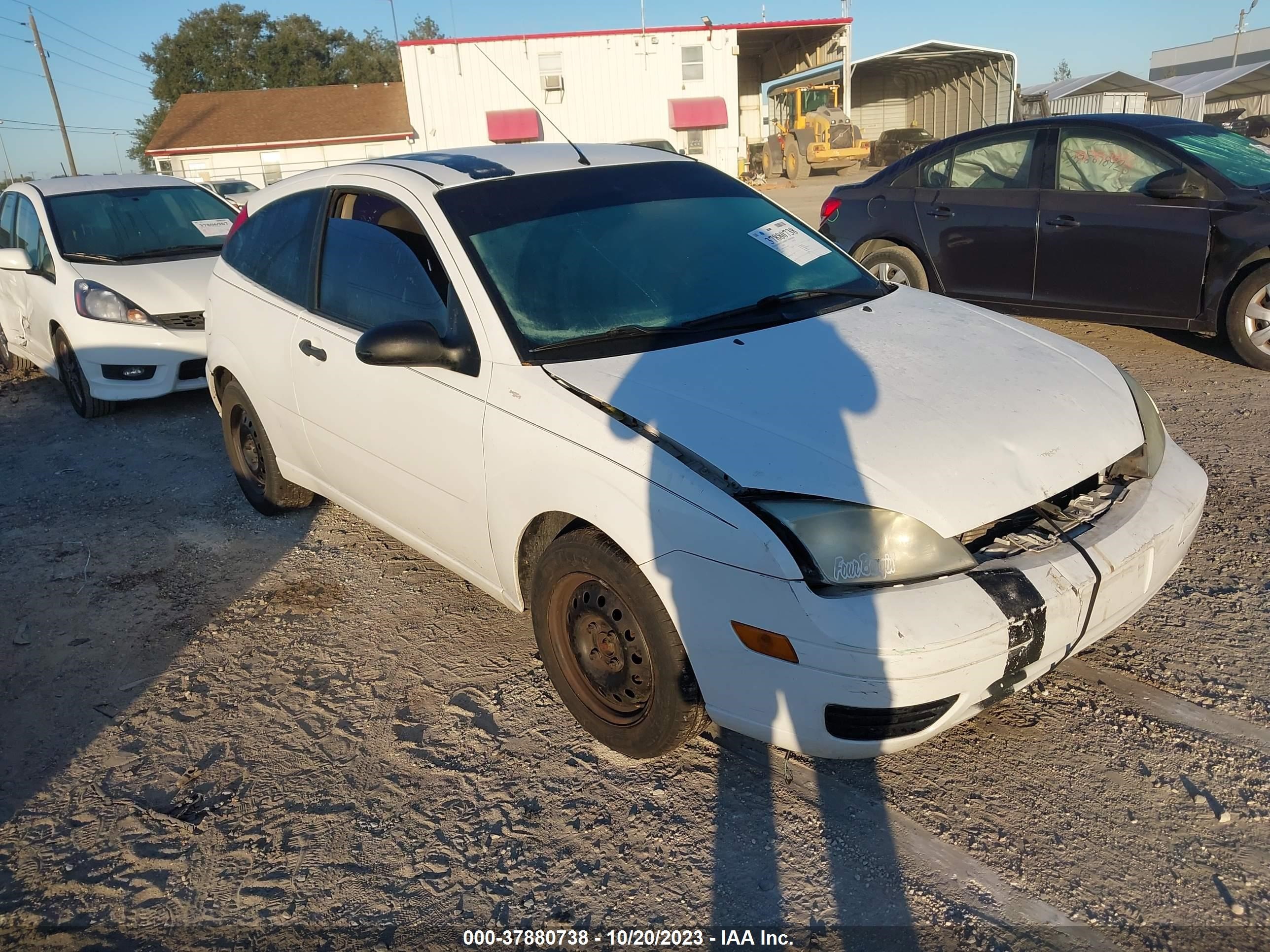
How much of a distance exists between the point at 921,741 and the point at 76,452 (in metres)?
6.08

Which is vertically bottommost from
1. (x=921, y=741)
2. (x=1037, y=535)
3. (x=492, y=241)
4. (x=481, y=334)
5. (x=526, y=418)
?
(x=921, y=741)

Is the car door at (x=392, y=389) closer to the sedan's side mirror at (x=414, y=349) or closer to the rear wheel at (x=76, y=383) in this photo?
the sedan's side mirror at (x=414, y=349)

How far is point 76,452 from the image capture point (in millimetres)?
6480

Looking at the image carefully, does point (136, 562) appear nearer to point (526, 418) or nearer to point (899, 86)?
point (526, 418)

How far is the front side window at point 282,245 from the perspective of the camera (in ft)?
13.7

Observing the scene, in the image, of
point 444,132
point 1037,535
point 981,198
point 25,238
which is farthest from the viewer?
point 444,132

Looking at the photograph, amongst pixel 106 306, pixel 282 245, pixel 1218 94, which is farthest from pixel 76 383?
pixel 1218 94

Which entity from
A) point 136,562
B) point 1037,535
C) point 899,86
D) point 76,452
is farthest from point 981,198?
point 899,86

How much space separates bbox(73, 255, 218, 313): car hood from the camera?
6980mm

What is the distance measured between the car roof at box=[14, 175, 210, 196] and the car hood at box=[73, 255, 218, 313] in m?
1.05

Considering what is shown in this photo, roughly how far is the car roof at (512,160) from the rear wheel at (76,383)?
4.13m

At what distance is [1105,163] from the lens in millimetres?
6652

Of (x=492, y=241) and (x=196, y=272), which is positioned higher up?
(x=492, y=241)

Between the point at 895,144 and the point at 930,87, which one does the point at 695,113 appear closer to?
the point at 895,144
